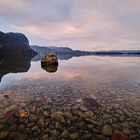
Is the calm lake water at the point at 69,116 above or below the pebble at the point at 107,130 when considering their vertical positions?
below

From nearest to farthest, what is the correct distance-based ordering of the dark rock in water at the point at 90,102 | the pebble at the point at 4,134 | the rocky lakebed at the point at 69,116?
1. the pebble at the point at 4,134
2. the rocky lakebed at the point at 69,116
3. the dark rock in water at the point at 90,102

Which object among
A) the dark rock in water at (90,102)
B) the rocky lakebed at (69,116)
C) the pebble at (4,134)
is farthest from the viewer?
the dark rock in water at (90,102)

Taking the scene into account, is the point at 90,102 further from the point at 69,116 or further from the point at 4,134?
the point at 4,134

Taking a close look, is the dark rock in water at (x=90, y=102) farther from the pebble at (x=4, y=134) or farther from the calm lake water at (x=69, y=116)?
the pebble at (x=4, y=134)

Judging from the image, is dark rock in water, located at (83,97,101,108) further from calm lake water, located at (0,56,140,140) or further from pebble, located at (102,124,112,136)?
pebble, located at (102,124,112,136)

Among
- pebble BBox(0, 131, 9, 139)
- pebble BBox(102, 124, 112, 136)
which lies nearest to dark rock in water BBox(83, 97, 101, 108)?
pebble BBox(102, 124, 112, 136)

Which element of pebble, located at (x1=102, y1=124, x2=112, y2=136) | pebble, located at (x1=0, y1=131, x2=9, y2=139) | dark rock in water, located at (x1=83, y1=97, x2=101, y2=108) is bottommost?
dark rock in water, located at (x1=83, y1=97, x2=101, y2=108)

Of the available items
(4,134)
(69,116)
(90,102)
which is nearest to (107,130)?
(69,116)

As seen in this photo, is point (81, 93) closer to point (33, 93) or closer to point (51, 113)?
point (33, 93)

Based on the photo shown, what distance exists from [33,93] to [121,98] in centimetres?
680

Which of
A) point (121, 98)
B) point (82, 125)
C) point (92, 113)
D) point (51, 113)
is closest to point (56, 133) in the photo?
point (82, 125)

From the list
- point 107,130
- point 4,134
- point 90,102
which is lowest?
point 90,102

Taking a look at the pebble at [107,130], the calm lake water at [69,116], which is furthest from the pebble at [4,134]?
the pebble at [107,130]

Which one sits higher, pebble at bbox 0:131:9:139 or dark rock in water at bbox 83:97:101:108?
pebble at bbox 0:131:9:139
